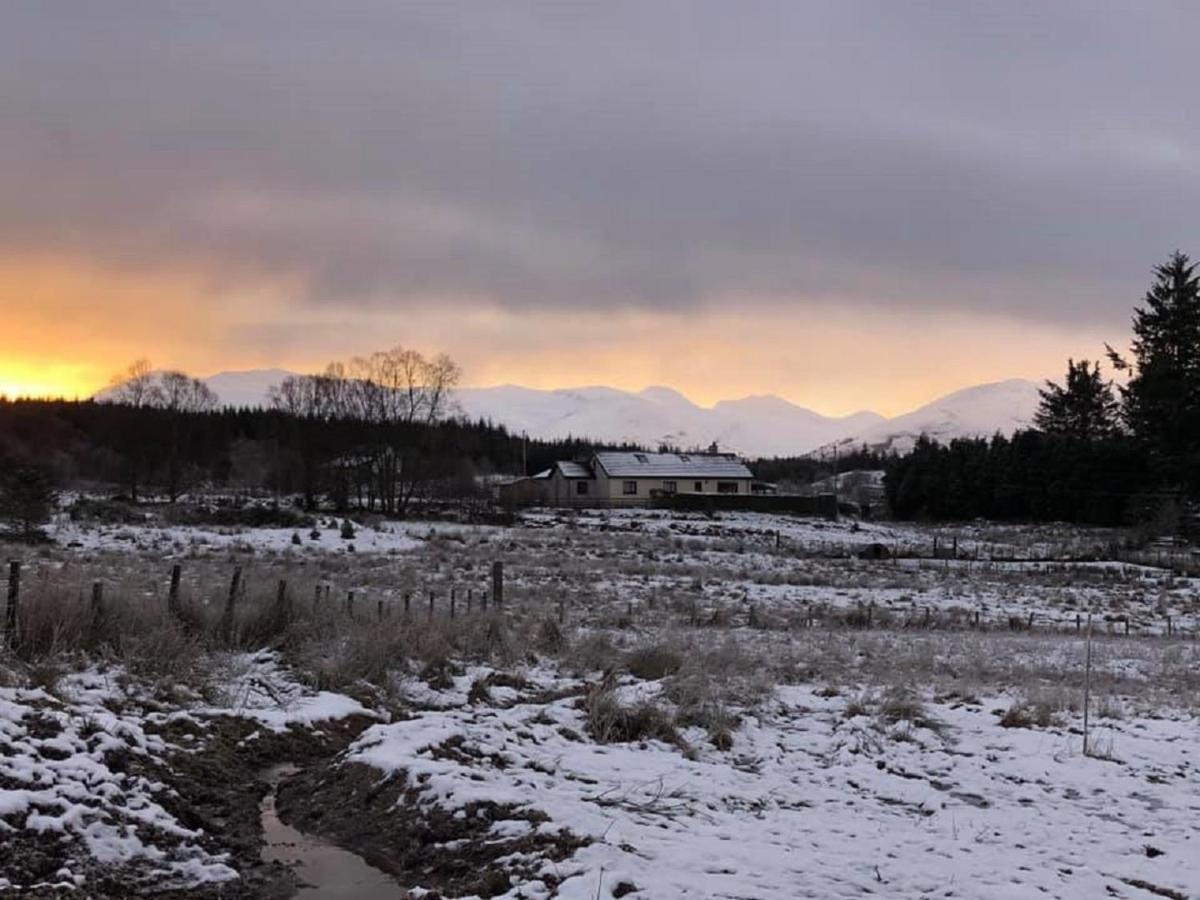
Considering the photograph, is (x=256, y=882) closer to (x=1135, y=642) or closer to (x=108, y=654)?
(x=108, y=654)

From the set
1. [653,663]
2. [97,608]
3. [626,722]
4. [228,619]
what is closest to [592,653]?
[653,663]

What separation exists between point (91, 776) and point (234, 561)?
24.3m

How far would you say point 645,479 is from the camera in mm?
92000

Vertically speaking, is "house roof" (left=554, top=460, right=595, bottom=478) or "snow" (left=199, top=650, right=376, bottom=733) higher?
"house roof" (left=554, top=460, right=595, bottom=478)

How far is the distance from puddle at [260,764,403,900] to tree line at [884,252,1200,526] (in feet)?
192

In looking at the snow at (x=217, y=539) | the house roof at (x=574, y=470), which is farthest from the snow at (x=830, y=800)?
the house roof at (x=574, y=470)

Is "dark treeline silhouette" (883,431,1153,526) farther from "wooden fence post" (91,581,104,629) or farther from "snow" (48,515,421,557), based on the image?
"wooden fence post" (91,581,104,629)

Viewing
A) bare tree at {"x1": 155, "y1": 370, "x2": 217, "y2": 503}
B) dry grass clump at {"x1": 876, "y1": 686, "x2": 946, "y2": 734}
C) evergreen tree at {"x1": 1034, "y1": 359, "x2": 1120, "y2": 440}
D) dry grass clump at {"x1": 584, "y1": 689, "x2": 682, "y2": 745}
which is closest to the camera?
dry grass clump at {"x1": 584, "y1": 689, "x2": 682, "y2": 745}

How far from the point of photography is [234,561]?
29.3 metres

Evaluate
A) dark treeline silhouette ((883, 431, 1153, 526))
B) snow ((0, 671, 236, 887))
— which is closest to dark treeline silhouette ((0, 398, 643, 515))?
snow ((0, 671, 236, 887))

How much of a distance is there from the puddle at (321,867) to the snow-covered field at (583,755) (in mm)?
129

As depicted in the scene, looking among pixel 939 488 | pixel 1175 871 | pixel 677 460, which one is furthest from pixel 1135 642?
pixel 677 460

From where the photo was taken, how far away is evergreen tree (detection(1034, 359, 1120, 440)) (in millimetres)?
87750

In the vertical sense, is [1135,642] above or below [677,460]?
A: below
